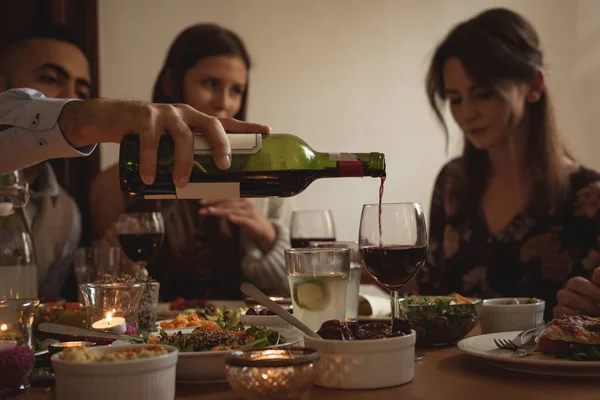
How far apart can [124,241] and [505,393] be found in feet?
3.62

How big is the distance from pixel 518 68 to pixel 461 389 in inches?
66.1

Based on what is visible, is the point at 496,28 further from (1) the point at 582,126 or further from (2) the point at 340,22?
(1) the point at 582,126

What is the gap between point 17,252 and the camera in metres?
1.69

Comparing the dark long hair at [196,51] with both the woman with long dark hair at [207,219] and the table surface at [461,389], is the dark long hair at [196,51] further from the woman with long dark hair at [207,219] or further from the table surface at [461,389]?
the table surface at [461,389]

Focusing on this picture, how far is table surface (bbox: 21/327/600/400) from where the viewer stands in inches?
31.5

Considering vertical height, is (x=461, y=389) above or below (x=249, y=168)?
below

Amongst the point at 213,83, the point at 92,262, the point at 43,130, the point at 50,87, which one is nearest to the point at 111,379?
the point at 43,130

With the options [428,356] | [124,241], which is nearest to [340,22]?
[124,241]

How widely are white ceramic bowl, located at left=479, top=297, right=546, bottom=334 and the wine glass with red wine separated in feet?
2.80

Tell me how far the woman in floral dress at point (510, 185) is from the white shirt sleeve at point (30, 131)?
1.45m

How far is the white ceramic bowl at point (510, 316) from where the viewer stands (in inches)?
46.6

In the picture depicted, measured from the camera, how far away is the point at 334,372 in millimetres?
841

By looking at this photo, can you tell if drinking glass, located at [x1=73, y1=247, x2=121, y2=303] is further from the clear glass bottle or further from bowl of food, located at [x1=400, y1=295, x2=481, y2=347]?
bowl of food, located at [x1=400, y1=295, x2=481, y2=347]

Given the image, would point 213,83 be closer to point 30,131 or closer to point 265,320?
point 30,131
